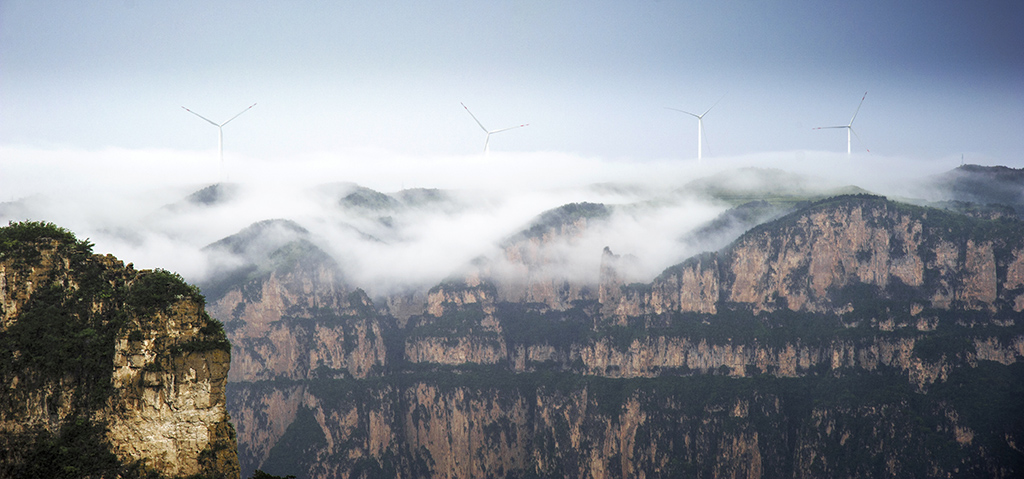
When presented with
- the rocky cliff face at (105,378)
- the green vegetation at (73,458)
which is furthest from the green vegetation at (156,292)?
the green vegetation at (73,458)

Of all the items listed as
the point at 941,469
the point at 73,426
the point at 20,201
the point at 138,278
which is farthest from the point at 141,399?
the point at 941,469

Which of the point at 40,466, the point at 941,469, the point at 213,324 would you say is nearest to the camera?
the point at 40,466

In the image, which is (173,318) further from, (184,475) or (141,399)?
(184,475)

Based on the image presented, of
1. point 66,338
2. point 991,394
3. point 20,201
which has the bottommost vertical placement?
point 991,394

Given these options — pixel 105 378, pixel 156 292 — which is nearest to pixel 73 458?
pixel 105 378

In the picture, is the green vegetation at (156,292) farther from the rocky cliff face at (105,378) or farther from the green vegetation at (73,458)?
the green vegetation at (73,458)

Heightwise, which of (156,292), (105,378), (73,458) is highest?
(156,292)

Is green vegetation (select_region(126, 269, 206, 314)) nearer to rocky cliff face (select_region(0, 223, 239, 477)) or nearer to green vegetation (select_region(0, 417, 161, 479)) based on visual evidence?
rocky cliff face (select_region(0, 223, 239, 477))

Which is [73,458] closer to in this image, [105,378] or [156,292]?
[105,378]
